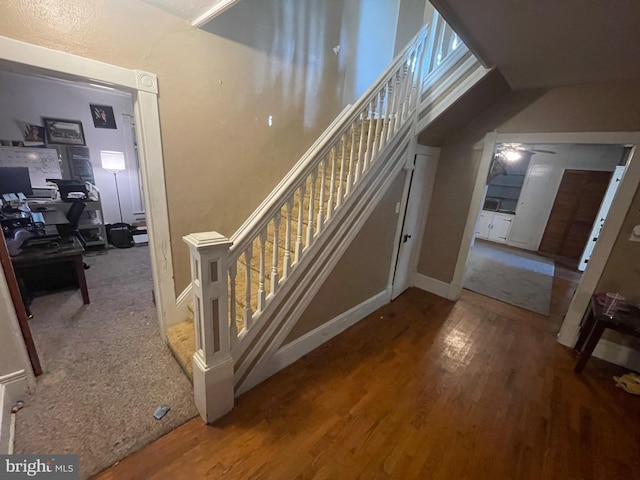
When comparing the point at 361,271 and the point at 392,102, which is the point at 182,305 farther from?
the point at 392,102

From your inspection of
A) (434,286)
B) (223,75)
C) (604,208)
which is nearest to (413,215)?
(434,286)

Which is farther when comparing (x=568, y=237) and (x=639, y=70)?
(x=568, y=237)

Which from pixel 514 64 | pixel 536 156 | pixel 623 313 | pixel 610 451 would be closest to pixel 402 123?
pixel 514 64

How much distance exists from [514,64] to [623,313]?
2239 mm

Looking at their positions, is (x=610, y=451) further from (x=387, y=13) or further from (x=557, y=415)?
(x=387, y=13)

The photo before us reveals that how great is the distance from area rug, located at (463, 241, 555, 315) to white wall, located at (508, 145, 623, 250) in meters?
0.60

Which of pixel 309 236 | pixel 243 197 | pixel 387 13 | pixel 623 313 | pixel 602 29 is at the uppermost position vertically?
pixel 387 13

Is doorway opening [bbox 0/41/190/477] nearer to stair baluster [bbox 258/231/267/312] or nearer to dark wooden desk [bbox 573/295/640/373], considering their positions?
stair baluster [bbox 258/231/267/312]

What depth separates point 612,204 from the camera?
226 cm

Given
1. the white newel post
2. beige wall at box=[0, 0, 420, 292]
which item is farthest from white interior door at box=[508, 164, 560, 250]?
the white newel post

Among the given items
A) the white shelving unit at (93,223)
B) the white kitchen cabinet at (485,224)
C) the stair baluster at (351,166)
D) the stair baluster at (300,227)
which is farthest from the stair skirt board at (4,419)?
the white kitchen cabinet at (485,224)

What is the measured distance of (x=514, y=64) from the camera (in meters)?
2.04

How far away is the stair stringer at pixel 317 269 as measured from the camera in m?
1.79

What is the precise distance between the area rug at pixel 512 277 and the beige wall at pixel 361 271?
1907 mm
